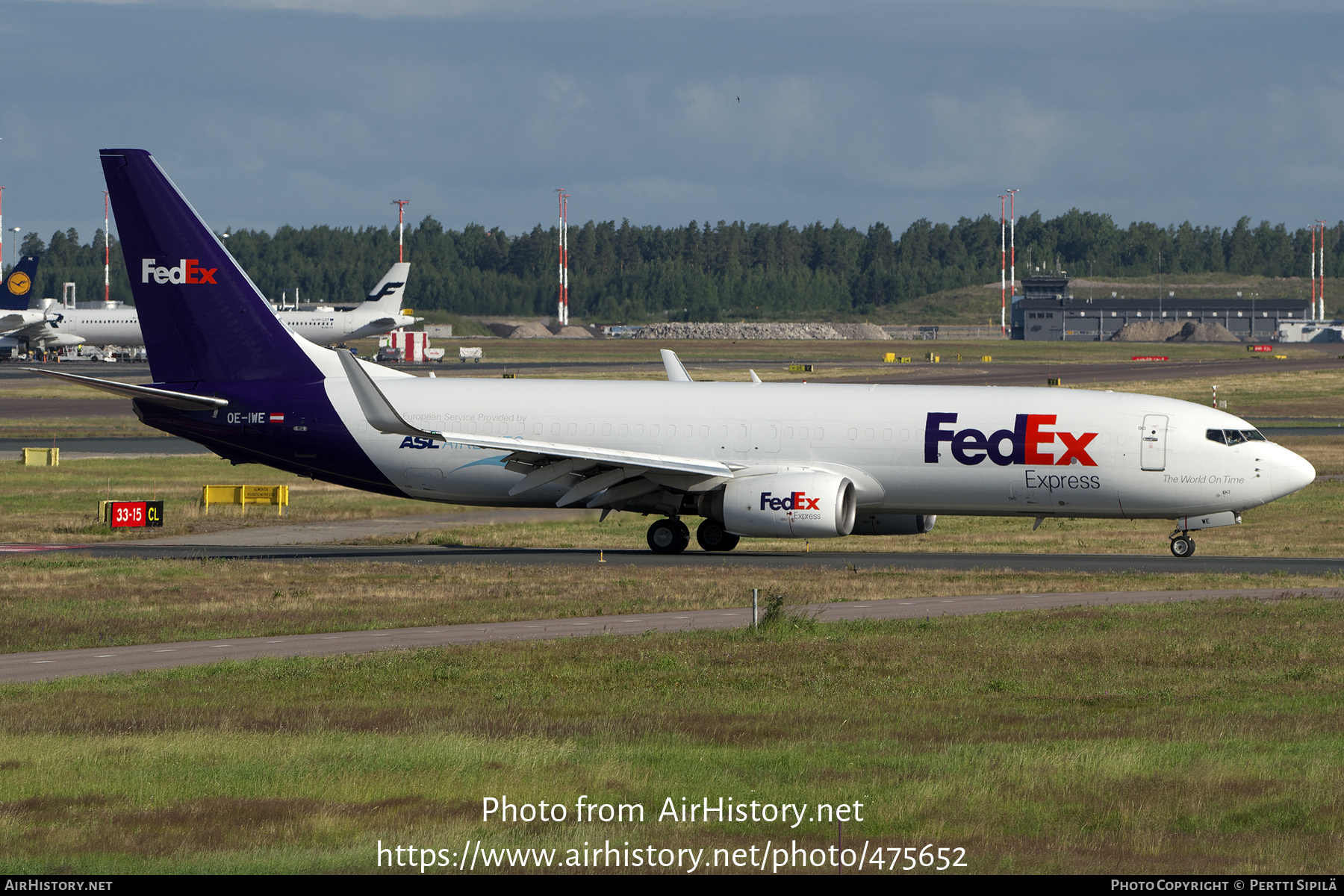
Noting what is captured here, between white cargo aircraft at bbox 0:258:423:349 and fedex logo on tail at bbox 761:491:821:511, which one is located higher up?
A: white cargo aircraft at bbox 0:258:423:349

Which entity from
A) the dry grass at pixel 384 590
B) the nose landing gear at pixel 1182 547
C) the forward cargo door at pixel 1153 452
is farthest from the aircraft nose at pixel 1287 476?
the dry grass at pixel 384 590

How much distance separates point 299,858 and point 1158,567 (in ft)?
101

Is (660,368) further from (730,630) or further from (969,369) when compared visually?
(730,630)

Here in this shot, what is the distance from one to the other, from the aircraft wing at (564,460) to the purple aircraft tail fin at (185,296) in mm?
4001

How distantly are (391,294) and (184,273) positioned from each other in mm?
129768

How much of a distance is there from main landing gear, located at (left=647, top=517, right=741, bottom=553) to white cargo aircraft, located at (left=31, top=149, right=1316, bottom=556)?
74mm

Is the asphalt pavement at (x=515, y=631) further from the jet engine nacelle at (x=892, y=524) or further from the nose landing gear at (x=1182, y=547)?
the jet engine nacelle at (x=892, y=524)

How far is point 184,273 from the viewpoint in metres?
46.4

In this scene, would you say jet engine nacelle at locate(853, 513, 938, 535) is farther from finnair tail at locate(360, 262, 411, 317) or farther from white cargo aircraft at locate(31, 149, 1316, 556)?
finnair tail at locate(360, 262, 411, 317)

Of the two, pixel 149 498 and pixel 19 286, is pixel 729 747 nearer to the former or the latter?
pixel 149 498

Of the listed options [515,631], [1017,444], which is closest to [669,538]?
[1017,444]

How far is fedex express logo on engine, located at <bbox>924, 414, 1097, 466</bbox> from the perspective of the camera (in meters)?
41.7

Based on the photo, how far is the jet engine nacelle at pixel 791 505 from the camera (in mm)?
40969

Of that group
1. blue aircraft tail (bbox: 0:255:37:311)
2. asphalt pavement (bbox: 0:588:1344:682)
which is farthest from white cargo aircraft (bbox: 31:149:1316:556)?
blue aircraft tail (bbox: 0:255:37:311)
